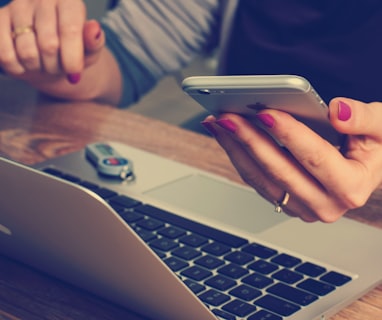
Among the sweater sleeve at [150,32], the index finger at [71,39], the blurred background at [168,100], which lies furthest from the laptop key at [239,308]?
the blurred background at [168,100]

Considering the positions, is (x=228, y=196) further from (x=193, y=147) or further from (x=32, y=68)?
(x=32, y=68)

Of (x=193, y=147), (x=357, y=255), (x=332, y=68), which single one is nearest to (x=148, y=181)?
(x=193, y=147)

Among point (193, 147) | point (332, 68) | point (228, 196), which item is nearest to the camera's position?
point (228, 196)

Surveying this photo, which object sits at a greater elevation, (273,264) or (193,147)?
(193,147)

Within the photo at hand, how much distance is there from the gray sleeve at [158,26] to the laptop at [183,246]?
440mm

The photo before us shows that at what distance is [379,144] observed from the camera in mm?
639

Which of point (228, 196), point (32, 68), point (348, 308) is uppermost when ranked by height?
point (32, 68)

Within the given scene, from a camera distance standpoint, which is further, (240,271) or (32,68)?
(32,68)

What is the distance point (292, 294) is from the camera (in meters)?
0.59

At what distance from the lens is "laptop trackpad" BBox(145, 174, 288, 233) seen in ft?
2.41

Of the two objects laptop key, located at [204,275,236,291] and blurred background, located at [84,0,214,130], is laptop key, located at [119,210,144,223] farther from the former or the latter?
blurred background, located at [84,0,214,130]

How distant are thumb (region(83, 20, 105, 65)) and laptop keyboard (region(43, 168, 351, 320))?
31cm

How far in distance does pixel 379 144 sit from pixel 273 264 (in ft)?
0.41

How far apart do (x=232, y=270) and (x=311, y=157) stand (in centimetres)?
11
